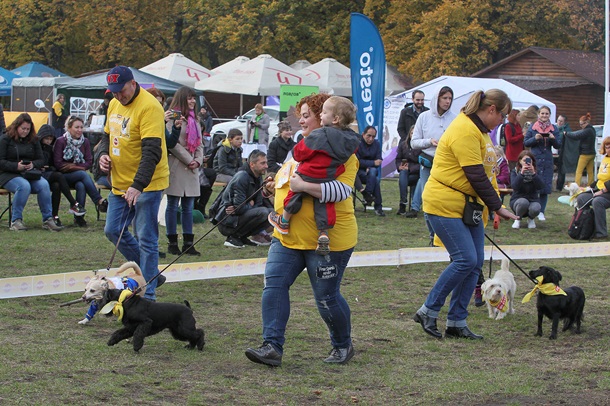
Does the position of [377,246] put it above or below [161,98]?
below

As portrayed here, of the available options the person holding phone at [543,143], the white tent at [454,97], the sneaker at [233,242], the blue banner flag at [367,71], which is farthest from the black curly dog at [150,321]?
the white tent at [454,97]

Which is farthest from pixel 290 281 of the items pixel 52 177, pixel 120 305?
pixel 52 177

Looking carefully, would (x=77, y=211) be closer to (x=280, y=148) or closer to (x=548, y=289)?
(x=280, y=148)

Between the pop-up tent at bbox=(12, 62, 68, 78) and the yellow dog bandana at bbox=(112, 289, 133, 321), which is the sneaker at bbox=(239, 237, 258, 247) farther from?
the pop-up tent at bbox=(12, 62, 68, 78)

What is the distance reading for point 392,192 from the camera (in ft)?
62.4

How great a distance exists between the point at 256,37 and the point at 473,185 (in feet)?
112

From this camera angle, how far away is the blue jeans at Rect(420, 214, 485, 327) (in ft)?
21.6

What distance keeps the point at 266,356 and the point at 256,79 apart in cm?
2371

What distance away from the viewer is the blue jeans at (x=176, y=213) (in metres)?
9.91

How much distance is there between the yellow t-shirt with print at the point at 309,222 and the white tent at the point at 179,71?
2608 cm

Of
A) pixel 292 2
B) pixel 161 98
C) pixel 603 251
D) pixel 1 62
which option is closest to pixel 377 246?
pixel 603 251

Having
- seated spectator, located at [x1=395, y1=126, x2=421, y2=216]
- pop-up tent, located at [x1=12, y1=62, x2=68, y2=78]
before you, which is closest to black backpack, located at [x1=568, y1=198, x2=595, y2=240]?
seated spectator, located at [x1=395, y1=126, x2=421, y2=216]

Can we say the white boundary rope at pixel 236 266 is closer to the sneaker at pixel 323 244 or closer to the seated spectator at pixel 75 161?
the sneaker at pixel 323 244

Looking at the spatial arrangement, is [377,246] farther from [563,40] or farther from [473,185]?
[563,40]
